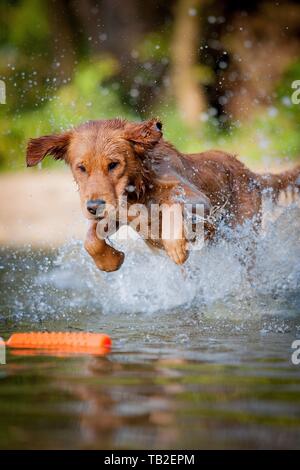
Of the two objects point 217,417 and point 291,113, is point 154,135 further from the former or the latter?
point 291,113

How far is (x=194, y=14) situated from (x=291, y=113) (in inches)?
120

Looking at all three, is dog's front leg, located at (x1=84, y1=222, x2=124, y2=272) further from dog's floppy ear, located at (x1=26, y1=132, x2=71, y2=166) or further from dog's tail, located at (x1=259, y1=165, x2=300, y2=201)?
dog's tail, located at (x1=259, y1=165, x2=300, y2=201)

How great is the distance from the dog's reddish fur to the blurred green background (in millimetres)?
8051

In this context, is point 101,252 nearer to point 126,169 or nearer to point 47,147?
point 126,169

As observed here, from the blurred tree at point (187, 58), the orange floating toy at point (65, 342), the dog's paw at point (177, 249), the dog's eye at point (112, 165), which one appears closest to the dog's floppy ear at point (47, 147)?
the dog's eye at point (112, 165)

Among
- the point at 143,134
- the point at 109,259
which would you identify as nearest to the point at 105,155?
the point at 143,134

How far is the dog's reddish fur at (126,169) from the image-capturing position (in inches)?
212

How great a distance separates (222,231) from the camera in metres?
6.46

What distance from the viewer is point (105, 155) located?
17.6 feet

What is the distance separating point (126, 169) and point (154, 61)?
414 inches

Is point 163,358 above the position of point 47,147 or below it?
below

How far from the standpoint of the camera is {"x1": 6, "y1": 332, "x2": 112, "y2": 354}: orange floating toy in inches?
180
